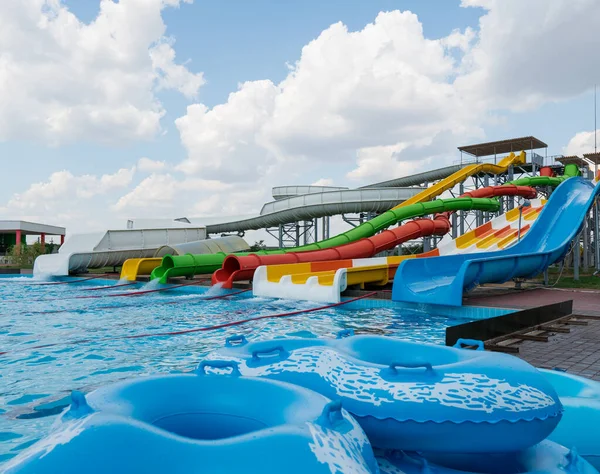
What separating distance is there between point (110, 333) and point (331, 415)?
5.60 m

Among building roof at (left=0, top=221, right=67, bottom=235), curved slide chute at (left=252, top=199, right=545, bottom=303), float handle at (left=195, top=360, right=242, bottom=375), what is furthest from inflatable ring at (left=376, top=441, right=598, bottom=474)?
building roof at (left=0, top=221, right=67, bottom=235)

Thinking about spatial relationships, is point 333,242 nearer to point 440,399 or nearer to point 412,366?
point 412,366

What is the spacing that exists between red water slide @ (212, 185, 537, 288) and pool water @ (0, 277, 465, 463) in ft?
2.51

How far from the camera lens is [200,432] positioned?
1.85 metres

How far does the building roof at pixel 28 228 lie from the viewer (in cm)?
2966

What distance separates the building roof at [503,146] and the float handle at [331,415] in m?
24.2

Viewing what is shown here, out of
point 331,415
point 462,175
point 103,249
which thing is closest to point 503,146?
point 462,175

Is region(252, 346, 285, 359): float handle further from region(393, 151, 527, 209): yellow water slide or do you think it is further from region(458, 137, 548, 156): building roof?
region(458, 137, 548, 156): building roof

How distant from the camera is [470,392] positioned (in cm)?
216

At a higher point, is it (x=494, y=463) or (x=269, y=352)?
(x=269, y=352)

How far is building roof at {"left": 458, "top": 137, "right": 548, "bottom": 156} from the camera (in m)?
23.5

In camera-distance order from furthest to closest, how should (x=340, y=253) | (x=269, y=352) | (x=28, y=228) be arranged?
1. (x=28, y=228)
2. (x=340, y=253)
3. (x=269, y=352)

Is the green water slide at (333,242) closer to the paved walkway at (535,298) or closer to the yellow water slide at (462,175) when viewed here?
the yellow water slide at (462,175)

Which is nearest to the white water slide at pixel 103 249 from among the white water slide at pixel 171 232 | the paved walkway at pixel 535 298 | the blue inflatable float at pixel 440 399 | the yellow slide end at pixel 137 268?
the white water slide at pixel 171 232
